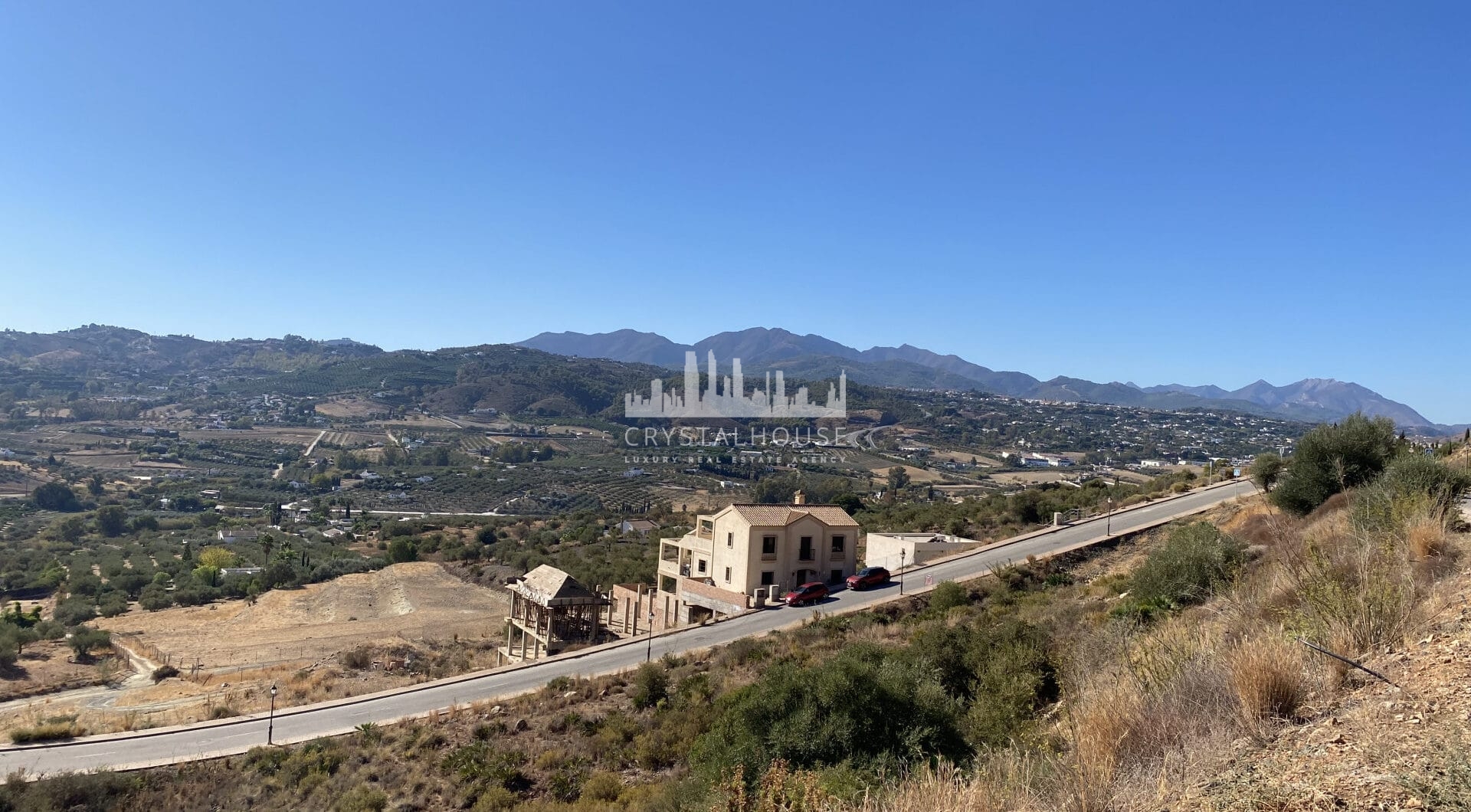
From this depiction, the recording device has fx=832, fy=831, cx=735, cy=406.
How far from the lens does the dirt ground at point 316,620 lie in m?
32.4

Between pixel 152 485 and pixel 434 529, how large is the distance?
46966mm

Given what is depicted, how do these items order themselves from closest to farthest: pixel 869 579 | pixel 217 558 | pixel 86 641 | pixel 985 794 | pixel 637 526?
pixel 985 794 → pixel 869 579 → pixel 86 641 → pixel 217 558 → pixel 637 526

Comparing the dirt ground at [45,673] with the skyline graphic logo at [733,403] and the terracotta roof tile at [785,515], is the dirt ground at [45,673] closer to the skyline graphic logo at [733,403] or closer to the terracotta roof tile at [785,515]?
the terracotta roof tile at [785,515]

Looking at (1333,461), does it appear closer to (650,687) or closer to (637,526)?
(650,687)

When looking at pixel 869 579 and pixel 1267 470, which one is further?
pixel 1267 470

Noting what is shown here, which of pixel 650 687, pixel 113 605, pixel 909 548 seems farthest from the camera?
pixel 113 605

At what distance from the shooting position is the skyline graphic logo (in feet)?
467

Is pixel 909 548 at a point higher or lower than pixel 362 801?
higher

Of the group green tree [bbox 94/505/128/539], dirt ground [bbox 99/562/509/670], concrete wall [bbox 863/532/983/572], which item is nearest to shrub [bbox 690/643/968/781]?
concrete wall [bbox 863/532/983/572]

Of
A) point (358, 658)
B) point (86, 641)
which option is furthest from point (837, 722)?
point (86, 641)

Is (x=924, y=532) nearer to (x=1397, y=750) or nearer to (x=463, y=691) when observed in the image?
(x=463, y=691)

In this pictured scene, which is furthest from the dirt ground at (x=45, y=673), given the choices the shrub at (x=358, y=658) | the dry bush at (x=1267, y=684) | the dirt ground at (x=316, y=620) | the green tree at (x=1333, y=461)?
the green tree at (x=1333, y=461)

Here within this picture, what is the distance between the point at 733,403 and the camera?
5689 inches

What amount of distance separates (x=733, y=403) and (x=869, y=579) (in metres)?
119
